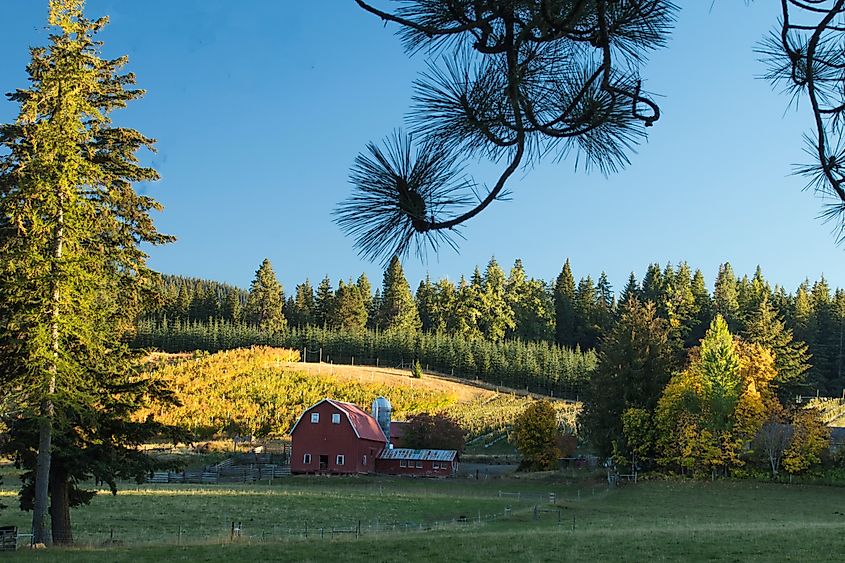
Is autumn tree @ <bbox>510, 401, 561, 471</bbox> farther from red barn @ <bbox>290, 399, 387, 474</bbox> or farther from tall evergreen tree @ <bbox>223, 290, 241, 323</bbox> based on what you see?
tall evergreen tree @ <bbox>223, 290, 241, 323</bbox>

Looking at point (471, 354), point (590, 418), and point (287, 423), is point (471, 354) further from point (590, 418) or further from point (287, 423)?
point (590, 418)

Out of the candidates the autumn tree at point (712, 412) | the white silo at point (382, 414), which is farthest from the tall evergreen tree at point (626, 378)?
the white silo at point (382, 414)

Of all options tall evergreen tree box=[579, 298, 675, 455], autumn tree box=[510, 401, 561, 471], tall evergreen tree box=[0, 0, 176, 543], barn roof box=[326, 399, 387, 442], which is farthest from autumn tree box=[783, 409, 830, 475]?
tall evergreen tree box=[0, 0, 176, 543]

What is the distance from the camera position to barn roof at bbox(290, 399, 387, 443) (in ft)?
166

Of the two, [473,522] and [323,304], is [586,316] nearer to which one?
[323,304]

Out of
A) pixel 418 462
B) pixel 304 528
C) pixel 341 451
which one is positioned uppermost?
pixel 304 528

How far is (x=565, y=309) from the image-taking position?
116 m

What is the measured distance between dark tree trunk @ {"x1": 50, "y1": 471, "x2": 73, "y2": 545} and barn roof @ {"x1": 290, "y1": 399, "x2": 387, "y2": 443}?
1303 inches

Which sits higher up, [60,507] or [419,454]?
[60,507]

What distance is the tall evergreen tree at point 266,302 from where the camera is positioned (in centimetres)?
10900

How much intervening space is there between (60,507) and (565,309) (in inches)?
4043

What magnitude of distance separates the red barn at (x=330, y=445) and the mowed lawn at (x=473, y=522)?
6.43 metres

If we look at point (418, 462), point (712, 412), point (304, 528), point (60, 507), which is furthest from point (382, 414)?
point (60, 507)

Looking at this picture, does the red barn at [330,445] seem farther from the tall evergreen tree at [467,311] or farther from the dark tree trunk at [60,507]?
the tall evergreen tree at [467,311]
